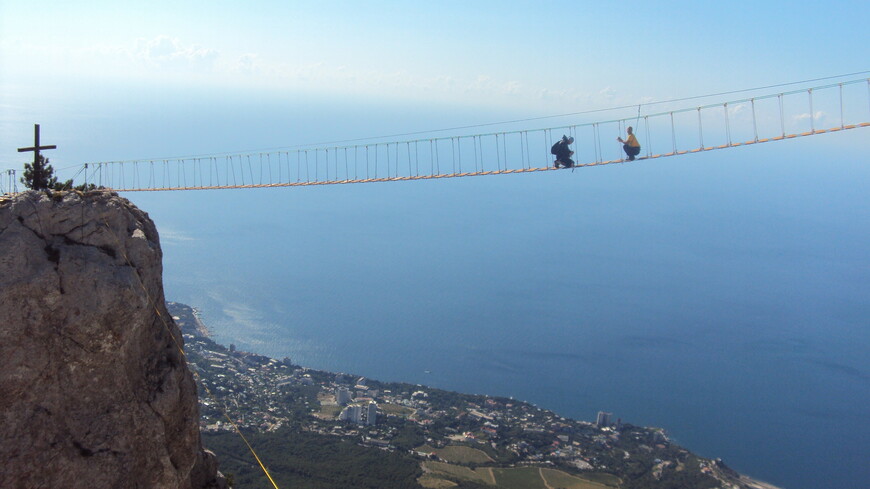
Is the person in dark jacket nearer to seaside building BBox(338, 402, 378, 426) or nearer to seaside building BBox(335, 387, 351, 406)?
seaside building BBox(338, 402, 378, 426)

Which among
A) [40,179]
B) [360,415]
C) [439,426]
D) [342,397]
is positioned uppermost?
[40,179]

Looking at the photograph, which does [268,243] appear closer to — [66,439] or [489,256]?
[489,256]

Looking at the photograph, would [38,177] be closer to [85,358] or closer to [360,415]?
[85,358]

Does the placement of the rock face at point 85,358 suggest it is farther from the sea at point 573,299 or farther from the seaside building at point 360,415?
the sea at point 573,299

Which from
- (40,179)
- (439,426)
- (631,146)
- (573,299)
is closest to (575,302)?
(573,299)

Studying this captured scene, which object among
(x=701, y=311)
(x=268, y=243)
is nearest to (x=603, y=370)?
(x=701, y=311)

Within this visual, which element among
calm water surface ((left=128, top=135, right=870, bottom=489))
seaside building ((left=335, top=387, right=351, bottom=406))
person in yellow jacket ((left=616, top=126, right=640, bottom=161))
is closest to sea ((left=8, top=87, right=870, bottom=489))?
calm water surface ((left=128, top=135, right=870, bottom=489))
